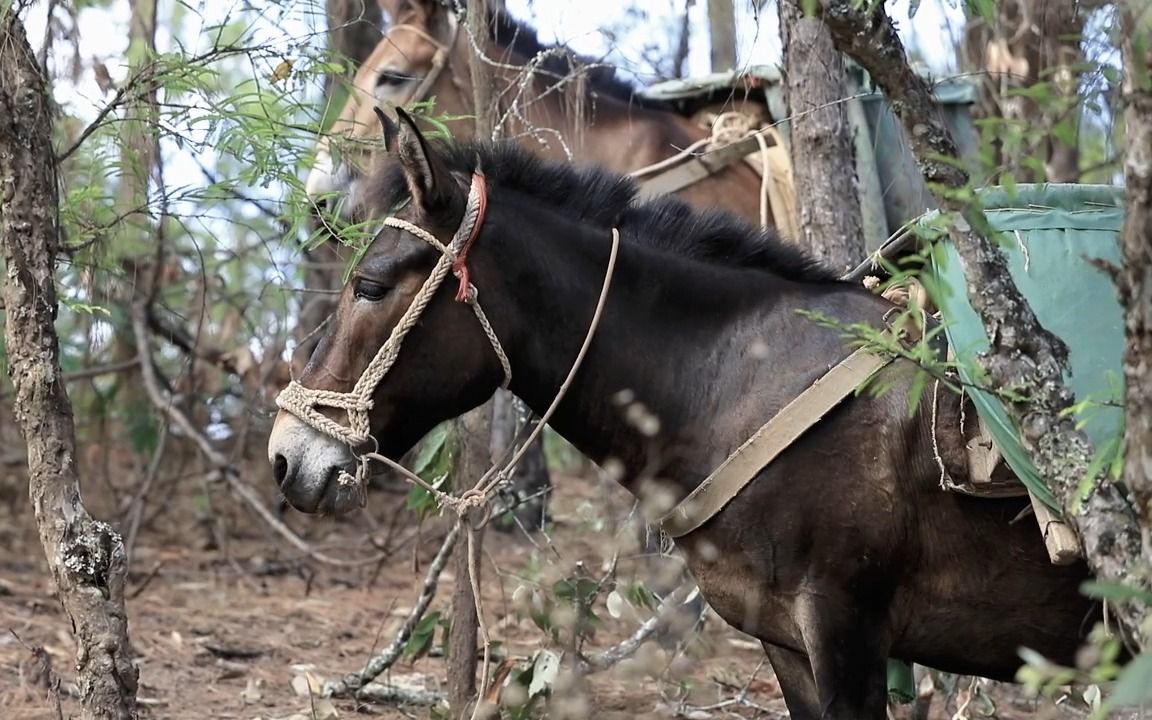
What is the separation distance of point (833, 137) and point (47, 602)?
13.9ft

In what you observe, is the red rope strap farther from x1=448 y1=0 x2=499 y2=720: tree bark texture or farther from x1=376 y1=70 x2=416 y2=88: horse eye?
x1=376 y1=70 x2=416 y2=88: horse eye

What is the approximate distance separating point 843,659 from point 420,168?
60.1 inches

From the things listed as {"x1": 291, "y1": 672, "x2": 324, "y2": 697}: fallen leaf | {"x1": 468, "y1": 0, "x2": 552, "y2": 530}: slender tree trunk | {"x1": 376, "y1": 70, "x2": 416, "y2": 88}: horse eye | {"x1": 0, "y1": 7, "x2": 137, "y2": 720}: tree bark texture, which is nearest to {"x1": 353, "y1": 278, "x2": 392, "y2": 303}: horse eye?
{"x1": 468, "y1": 0, "x2": 552, "y2": 530}: slender tree trunk

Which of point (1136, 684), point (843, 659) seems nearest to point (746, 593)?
point (843, 659)

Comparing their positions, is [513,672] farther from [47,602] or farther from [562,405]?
[47,602]

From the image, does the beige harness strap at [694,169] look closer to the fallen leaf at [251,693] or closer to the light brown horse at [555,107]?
the light brown horse at [555,107]

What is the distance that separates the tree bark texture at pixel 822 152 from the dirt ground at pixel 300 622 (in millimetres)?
1254

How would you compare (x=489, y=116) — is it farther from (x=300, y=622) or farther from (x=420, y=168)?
(x=300, y=622)

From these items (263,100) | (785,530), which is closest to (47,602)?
(263,100)

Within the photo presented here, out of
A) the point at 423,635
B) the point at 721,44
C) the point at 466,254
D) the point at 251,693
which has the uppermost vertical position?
the point at 721,44

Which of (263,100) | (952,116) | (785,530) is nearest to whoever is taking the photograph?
(785,530)

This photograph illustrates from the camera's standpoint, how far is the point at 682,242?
354 cm

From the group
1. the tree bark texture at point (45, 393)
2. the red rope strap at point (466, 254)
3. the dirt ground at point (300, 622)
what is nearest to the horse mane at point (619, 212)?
the red rope strap at point (466, 254)

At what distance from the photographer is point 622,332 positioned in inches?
136
